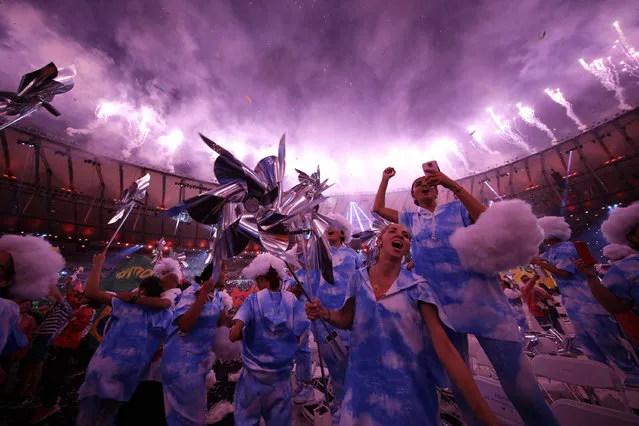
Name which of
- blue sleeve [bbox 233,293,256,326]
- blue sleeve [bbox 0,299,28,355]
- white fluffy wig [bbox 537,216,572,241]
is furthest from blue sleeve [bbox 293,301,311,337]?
white fluffy wig [bbox 537,216,572,241]

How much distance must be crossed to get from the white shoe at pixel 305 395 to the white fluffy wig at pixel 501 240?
4304 millimetres

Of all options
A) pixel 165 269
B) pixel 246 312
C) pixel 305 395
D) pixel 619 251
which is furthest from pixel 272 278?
pixel 619 251

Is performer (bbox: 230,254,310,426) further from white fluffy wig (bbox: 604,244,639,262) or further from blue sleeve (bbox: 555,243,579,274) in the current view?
white fluffy wig (bbox: 604,244,639,262)

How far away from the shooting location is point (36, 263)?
6.56 ft

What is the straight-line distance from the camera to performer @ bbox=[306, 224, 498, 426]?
4.65 ft

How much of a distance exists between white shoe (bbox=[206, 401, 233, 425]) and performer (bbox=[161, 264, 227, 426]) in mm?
1127

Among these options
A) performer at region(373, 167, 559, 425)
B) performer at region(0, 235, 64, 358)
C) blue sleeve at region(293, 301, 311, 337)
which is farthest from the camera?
blue sleeve at region(293, 301, 311, 337)

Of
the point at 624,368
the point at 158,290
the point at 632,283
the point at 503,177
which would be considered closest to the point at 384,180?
the point at 632,283

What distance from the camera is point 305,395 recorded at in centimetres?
454

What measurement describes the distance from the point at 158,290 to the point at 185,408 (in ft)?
5.33

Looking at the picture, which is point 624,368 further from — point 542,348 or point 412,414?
point 412,414

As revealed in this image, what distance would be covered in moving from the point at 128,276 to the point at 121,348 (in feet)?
24.0

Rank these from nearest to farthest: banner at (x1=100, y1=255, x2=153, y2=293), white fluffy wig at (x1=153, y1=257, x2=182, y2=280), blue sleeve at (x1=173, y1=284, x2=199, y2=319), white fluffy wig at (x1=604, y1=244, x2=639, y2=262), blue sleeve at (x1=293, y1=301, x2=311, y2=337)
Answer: blue sleeve at (x1=293, y1=301, x2=311, y2=337)
blue sleeve at (x1=173, y1=284, x2=199, y2=319)
white fluffy wig at (x1=153, y1=257, x2=182, y2=280)
white fluffy wig at (x1=604, y1=244, x2=639, y2=262)
banner at (x1=100, y1=255, x2=153, y2=293)

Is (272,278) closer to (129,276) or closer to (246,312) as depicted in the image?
(246,312)
